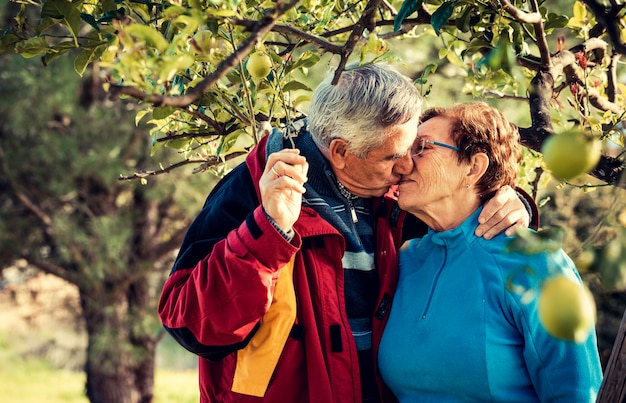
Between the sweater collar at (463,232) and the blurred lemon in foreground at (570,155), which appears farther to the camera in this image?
the sweater collar at (463,232)

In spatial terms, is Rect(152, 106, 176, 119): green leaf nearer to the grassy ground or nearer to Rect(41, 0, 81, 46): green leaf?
Rect(41, 0, 81, 46): green leaf

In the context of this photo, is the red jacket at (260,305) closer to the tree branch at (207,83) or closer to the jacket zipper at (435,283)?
the jacket zipper at (435,283)

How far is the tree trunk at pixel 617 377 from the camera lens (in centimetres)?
125

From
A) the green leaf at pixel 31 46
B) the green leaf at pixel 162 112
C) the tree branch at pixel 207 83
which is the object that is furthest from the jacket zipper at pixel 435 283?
the green leaf at pixel 31 46

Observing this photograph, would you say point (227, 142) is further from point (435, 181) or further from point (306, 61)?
point (435, 181)

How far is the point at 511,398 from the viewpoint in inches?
72.7

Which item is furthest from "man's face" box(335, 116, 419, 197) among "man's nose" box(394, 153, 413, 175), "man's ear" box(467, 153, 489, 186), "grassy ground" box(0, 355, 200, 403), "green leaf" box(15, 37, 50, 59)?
"grassy ground" box(0, 355, 200, 403)

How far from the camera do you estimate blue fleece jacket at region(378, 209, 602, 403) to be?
177cm

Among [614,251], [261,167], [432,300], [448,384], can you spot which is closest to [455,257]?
[432,300]

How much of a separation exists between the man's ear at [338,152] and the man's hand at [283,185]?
0.39 m

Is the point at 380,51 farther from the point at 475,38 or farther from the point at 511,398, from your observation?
the point at 511,398

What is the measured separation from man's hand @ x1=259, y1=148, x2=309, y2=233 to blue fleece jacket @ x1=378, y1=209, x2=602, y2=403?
1.68 ft

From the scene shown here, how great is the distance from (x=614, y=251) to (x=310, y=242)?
1066 millimetres

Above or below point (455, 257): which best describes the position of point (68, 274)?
below
